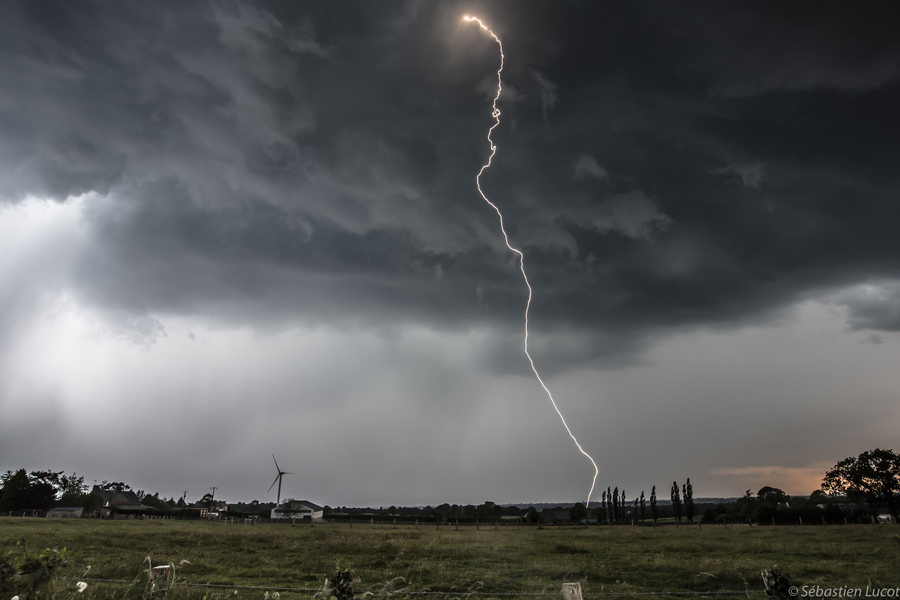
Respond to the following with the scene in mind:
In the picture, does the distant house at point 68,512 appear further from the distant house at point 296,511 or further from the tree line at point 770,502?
the distant house at point 296,511

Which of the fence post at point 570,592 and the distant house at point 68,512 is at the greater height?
the fence post at point 570,592

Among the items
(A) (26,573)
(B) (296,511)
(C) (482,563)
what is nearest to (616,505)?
(B) (296,511)

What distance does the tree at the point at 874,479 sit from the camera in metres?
81.7

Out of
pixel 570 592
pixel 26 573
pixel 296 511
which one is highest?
pixel 26 573

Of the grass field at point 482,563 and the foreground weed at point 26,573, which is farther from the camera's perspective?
the grass field at point 482,563

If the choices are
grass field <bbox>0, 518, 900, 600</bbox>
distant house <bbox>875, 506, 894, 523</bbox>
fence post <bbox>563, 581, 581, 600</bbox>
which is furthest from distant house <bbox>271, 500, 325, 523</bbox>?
fence post <bbox>563, 581, 581, 600</bbox>

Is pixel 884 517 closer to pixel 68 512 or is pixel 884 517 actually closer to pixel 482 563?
pixel 482 563

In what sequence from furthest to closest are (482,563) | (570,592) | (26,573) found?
(482,563) < (570,592) < (26,573)

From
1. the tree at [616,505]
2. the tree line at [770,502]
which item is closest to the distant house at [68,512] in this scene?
the tree line at [770,502]

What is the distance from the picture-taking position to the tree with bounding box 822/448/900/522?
81.7m

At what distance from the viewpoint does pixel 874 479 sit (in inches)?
3290

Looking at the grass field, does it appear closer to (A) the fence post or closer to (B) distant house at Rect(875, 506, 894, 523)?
(A) the fence post

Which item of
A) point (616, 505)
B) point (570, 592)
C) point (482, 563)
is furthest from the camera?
point (616, 505)

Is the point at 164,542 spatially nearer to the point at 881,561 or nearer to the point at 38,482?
the point at 881,561
